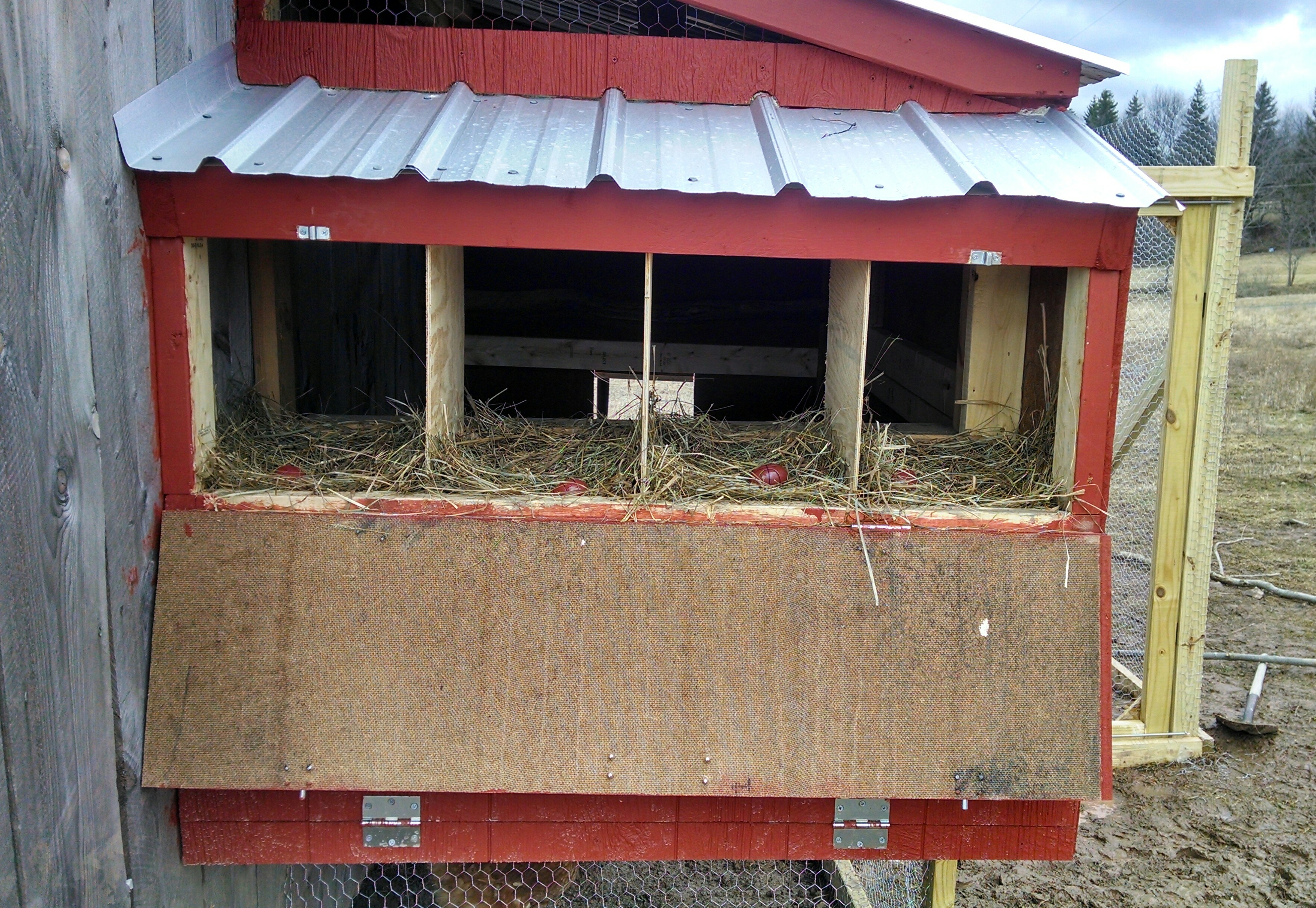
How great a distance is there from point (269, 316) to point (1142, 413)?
11.3ft

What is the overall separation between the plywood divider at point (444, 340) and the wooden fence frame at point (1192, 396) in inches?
101

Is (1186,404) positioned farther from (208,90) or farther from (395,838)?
(208,90)

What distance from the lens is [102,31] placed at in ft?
6.98

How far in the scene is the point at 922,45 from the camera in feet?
9.09

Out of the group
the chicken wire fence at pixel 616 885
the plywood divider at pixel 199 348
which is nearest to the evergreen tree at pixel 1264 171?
the chicken wire fence at pixel 616 885

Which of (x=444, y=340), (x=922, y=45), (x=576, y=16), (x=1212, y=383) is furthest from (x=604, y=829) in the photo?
(x=1212, y=383)

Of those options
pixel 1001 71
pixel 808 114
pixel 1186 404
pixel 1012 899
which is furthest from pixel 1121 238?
pixel 1012 899

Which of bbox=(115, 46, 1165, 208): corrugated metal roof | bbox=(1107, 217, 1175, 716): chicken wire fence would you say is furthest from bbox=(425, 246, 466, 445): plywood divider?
bbox=(1107, 217, 1175, 716): chicken wire fence

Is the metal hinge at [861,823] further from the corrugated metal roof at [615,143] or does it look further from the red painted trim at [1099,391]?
the corrugated metal roof at [615,143]

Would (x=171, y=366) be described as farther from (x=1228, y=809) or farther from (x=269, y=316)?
(x=1228, y=809)

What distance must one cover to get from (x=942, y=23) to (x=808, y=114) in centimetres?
41

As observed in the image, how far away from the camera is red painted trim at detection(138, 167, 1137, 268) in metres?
2.34

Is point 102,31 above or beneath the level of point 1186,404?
above

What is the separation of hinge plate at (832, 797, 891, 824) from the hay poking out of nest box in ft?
2.54
